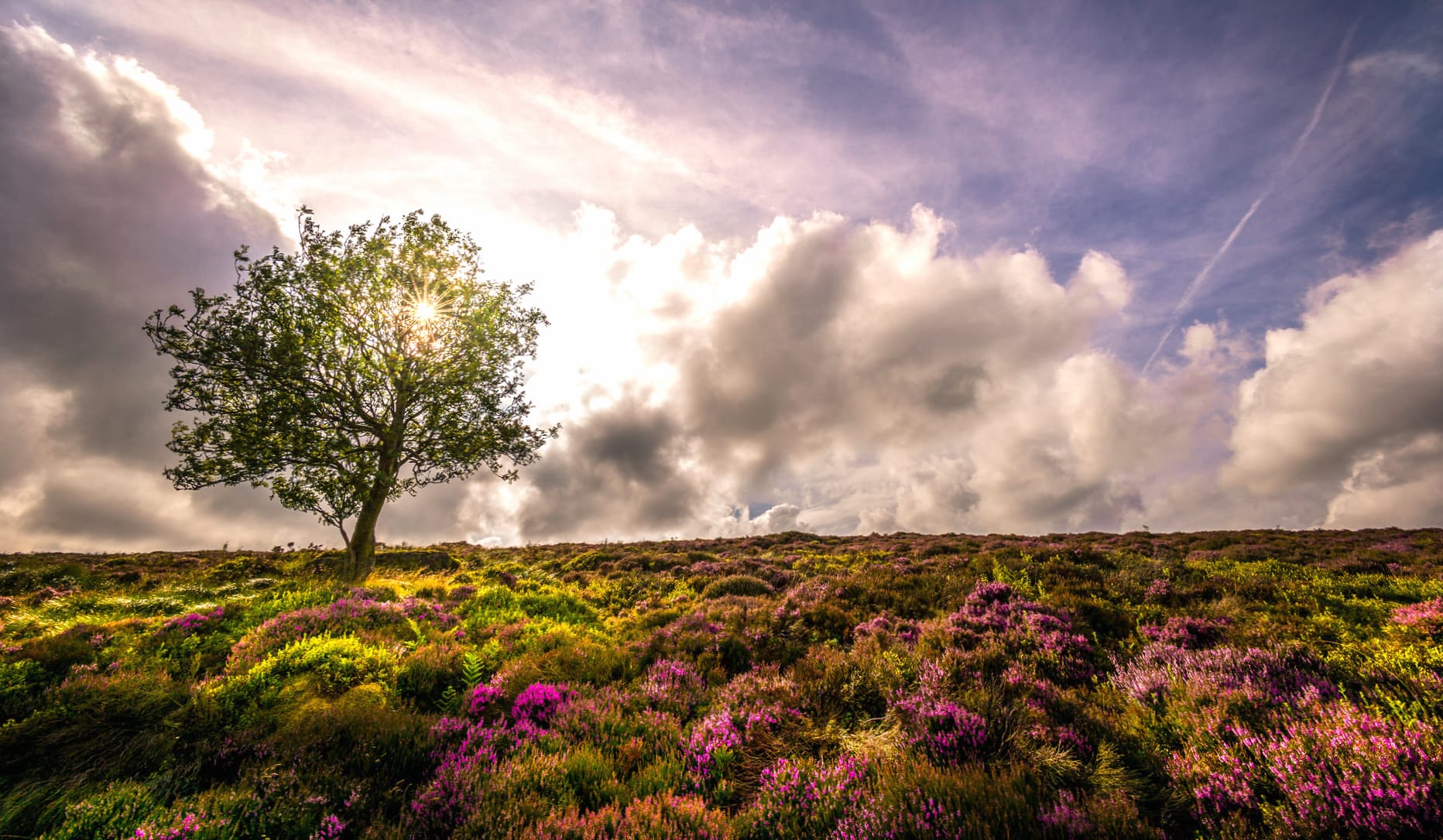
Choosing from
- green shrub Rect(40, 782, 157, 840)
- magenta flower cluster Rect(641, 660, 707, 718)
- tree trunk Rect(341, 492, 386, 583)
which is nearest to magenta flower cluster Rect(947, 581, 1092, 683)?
magenta flower cluster Rect(641, 660, 707, 718)

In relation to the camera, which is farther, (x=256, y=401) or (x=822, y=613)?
(x=256, y=401)

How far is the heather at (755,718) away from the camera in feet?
11.3

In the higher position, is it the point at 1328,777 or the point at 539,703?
the point at 1328,777

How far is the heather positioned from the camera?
3439 millimetres

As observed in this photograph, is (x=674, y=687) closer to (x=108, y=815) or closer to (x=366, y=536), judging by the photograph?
(x=108, y=815)

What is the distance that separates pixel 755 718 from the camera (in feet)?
17.7

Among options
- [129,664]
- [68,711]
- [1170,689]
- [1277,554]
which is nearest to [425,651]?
[68,711]

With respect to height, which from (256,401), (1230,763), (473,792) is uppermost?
(256,401)

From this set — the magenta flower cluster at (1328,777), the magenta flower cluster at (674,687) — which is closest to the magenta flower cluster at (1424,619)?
the magenta flower cluster at (1328,777)

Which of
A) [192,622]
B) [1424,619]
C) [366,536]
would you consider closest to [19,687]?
[192,622]

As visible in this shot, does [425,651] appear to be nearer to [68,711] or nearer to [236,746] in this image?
[236,746]

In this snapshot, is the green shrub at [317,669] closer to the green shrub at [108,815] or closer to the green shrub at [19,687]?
the green shrub at [19,687]

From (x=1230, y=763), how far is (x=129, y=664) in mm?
12565

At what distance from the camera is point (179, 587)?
1427 centimetres
